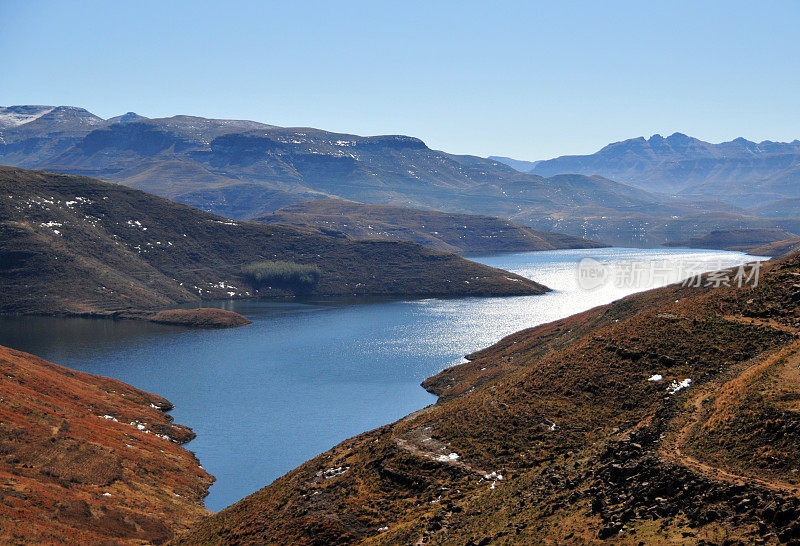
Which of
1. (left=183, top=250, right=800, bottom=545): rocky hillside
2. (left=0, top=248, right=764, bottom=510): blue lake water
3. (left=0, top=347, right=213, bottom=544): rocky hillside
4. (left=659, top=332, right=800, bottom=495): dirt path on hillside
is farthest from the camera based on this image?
(left=0, top=248, right=764, bottom=510): blue lake water

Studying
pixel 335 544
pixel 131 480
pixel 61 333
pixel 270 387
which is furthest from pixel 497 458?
pixel 61 333

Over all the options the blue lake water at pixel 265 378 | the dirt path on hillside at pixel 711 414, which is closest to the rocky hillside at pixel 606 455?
the dirt path on hillside at pixel 711 414

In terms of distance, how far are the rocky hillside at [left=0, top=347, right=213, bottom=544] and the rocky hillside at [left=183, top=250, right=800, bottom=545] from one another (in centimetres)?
1094

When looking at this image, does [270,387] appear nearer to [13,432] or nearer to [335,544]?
[13,432]

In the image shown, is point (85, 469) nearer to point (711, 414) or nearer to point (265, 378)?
point (711, 414)

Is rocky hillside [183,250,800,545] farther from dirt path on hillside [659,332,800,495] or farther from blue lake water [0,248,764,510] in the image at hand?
blue lake water [0,248,764,510]

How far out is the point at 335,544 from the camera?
143ft

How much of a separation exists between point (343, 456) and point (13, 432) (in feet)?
130

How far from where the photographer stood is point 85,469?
71625mm

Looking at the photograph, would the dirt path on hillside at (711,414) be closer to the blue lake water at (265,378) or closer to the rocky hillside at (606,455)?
the rocky hillside at (606,455)

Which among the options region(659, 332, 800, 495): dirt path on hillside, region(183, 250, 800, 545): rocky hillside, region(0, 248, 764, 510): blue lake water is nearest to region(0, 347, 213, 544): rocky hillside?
region(0, 248, 764, 510): blue lake water

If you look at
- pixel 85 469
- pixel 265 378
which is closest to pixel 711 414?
pixel 85 469

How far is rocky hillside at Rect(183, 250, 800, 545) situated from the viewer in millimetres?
31531

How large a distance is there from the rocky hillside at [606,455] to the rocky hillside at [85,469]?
431 inches
